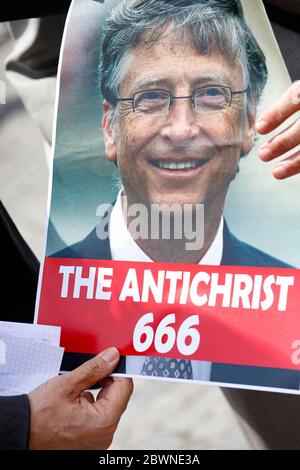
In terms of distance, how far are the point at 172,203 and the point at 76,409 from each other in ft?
1.11

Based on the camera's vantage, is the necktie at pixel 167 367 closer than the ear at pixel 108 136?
Yes

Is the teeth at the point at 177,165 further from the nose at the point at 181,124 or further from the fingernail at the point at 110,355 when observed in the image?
the fingernail at the point at 110,355

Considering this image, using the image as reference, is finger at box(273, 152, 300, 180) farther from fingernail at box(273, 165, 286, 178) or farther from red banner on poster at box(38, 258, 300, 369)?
red banner on poster at box(38, 258, 300, 369)

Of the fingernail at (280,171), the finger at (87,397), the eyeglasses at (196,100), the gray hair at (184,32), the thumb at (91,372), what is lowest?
the finger at (87,397)

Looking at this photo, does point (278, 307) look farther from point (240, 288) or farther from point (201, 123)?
point (201, 123)

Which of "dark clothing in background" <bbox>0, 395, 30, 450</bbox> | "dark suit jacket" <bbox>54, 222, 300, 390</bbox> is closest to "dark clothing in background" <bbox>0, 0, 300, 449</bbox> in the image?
"dark clothing in background" <bbox>0, 395, 30, 450</bbox>

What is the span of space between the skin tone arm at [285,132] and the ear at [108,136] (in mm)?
239

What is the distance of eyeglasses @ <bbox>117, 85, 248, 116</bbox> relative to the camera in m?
1.21

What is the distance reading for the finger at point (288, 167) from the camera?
1184mm

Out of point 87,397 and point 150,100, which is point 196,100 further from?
point 87,397

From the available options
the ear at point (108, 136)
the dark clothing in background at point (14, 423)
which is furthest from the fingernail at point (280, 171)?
the dark clothing in background at point (14, 423)

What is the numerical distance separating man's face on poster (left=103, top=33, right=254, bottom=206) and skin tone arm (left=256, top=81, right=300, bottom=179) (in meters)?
0.03

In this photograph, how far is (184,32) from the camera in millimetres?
1237

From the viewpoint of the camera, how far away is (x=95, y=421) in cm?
119
